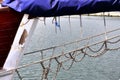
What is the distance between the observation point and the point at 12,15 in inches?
315

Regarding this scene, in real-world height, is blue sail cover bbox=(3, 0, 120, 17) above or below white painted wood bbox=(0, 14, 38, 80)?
above

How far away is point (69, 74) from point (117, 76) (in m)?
3.80

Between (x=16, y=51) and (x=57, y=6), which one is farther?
(x=16, y=51)

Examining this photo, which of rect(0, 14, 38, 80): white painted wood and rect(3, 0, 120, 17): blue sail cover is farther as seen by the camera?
rect(0, 14, 38, 80): white painted wood

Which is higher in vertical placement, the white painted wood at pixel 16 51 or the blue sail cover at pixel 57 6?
the blue sail cover at pixel 57 6

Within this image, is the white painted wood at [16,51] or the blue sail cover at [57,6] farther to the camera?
the white painted wood at [16,51]

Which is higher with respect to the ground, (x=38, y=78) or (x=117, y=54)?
(x=38, y=78)

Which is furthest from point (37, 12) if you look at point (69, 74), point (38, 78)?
point (69, 74)

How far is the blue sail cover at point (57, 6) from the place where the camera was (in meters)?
7.68

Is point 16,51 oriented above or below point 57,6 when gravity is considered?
below

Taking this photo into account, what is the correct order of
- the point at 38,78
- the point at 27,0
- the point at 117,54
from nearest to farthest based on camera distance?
the point at 27,0 → the point at 38,78 → the point at 117,54

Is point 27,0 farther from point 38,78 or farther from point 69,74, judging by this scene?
point 69,74

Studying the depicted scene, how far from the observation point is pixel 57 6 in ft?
25.3

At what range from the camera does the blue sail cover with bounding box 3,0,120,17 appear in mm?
7676
